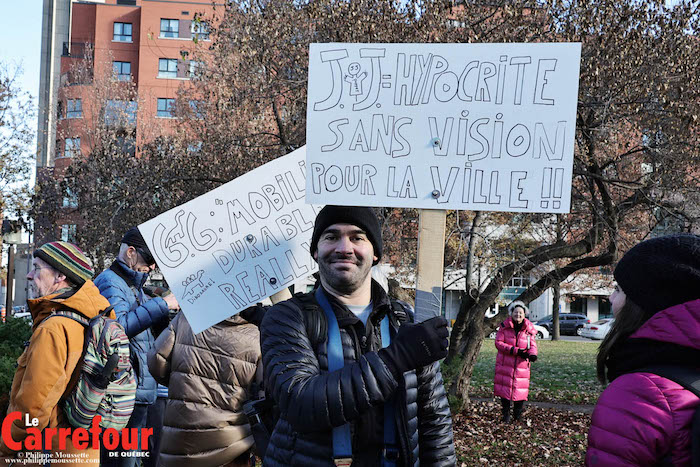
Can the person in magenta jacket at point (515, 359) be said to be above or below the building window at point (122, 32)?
below

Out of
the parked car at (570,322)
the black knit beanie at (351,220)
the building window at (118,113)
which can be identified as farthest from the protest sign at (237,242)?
the parked car at (570,322)

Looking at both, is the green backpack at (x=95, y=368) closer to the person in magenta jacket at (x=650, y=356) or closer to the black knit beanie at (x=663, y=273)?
the person in magenta jacket at (x=650, y=356)

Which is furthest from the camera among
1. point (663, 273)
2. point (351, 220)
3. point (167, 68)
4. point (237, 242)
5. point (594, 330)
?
point (167, 68)

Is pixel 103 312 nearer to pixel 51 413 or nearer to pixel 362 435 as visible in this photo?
pixel 51 413

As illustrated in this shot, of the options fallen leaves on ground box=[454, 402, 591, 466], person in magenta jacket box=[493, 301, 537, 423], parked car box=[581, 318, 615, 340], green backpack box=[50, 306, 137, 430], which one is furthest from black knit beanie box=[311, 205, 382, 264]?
parked car box=[581, 318, 615, 340]

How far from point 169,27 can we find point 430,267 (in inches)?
2048

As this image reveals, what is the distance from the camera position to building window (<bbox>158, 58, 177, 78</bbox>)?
4972 cm

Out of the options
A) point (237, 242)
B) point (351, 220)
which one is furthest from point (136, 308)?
point (351, 220)

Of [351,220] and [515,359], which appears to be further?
[515,359]

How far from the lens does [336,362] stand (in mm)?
2412

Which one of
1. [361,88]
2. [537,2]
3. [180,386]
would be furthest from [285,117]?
[361,88]

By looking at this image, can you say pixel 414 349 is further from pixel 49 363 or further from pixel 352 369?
pixel 49 363

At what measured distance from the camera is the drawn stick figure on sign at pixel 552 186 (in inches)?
105

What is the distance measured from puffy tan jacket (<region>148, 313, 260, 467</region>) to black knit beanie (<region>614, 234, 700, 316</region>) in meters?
2.76
